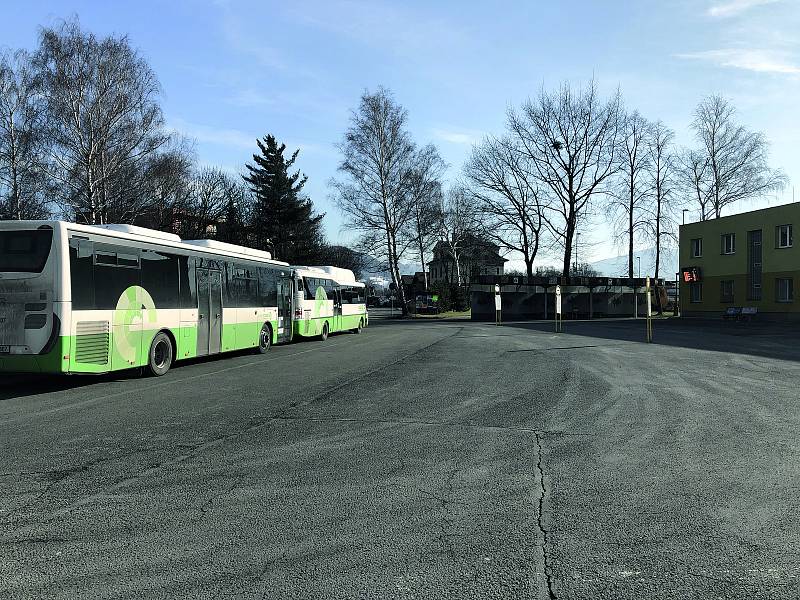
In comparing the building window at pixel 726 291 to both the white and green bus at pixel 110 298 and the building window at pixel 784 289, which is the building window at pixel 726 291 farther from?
the white and green bus at pixel 110 298

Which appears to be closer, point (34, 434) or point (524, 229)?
point (34, 434)

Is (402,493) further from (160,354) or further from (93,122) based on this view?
(93,122)

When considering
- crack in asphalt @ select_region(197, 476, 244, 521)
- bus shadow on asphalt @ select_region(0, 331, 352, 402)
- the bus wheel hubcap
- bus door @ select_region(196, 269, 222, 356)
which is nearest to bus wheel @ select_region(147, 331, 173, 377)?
the bus wheel hubcap

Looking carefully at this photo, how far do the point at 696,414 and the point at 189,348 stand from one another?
36.6ft

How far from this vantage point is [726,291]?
158ft

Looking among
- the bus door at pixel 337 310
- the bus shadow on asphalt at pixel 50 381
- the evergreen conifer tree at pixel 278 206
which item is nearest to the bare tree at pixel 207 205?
the evergreen conifer tree at pixel 278 206

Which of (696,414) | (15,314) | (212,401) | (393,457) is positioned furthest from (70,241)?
(696,414)

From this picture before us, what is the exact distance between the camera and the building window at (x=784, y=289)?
4178 cm

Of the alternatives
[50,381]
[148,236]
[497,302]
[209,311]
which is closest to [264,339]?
[209,311]

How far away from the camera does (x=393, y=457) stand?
6.46 meters

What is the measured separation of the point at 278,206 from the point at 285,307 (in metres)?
32.7

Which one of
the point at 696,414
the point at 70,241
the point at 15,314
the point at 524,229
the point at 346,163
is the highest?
the point at 346,163

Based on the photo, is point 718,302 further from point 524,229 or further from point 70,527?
point 70,527

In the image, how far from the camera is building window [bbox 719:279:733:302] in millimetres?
47562
